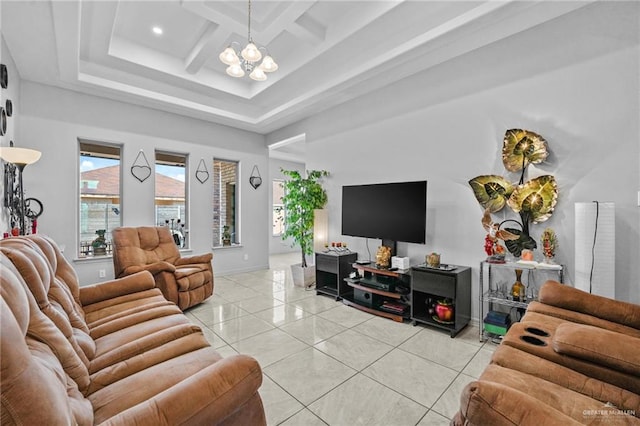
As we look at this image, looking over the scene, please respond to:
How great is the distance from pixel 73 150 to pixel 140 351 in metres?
3.90

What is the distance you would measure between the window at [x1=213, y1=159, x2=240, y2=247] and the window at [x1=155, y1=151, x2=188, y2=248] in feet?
1.94

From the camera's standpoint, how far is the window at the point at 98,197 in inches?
173

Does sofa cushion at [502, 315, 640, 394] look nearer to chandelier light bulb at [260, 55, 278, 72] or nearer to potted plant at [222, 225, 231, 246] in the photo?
chandelier light bulb at [260, 55, 278, 72]

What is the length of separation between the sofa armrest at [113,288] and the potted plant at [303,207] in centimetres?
236

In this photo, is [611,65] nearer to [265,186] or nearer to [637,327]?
[637,327]

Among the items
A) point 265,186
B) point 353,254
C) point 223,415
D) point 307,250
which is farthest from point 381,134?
point 223,415

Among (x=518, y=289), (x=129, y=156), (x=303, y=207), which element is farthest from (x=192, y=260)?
(x=518, y=289)

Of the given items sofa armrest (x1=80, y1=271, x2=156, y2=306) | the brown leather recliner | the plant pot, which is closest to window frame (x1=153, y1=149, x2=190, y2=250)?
the brown leather recliner

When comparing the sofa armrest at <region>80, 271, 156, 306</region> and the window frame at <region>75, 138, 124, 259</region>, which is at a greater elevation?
the window frame at <region>75, 138, 124, 259</region>

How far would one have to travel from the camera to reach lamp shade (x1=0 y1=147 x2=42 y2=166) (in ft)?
7.93

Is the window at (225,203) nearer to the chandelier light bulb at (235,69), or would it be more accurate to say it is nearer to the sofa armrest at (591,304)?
the chandelier light bulb at (235,69)

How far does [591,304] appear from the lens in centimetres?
205

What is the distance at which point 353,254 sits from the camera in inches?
169

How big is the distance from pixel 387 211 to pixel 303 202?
5.20 feet
